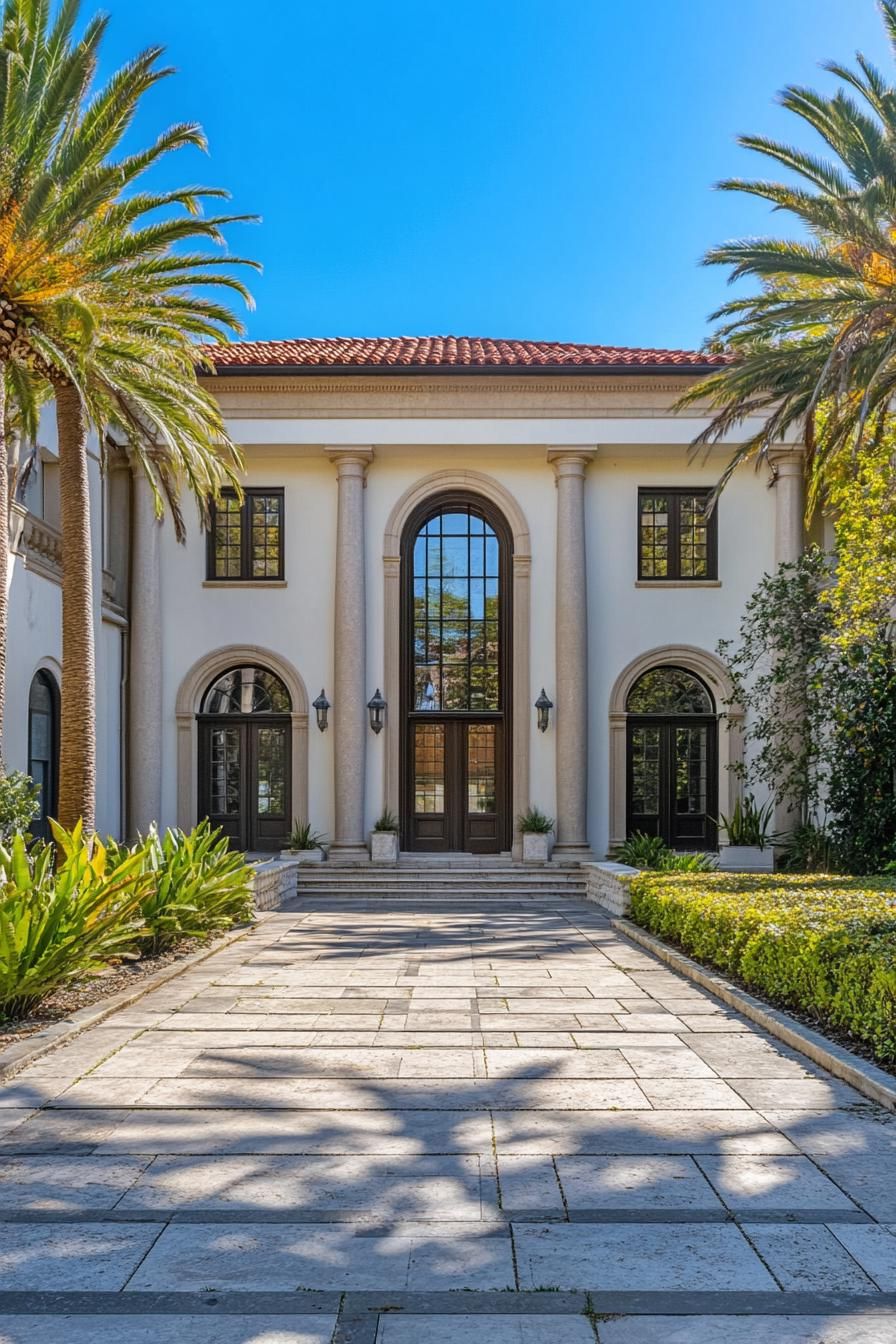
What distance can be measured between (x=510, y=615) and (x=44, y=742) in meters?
8.89

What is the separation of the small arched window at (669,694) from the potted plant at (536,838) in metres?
2.88

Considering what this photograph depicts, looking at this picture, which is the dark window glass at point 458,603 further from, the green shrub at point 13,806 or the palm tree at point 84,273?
the green shrub at point 13,806

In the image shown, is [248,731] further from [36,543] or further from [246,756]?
[36,543]

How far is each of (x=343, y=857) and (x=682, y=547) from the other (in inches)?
337

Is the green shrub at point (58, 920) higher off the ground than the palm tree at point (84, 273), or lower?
lower

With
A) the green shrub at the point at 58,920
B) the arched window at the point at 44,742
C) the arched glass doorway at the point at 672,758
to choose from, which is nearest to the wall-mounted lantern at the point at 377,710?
the arched glass doorway at the point at 672,758

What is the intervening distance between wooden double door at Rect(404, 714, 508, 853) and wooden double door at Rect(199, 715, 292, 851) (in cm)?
240

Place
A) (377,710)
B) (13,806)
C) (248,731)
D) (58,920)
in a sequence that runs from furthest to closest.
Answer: (248,731), (377,710), (13,806), (58,920)

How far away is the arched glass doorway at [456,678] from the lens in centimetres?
2150

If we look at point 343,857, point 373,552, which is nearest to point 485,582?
point 373,552

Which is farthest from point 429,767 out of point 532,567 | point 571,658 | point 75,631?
point 75,631

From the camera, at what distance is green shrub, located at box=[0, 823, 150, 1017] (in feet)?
25.3

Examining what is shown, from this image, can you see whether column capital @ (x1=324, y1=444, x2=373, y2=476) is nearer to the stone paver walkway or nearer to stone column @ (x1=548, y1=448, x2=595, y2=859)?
stone column @ (x1=548, y1=448, x2=595, y2=859)

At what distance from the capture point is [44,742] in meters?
16.8
